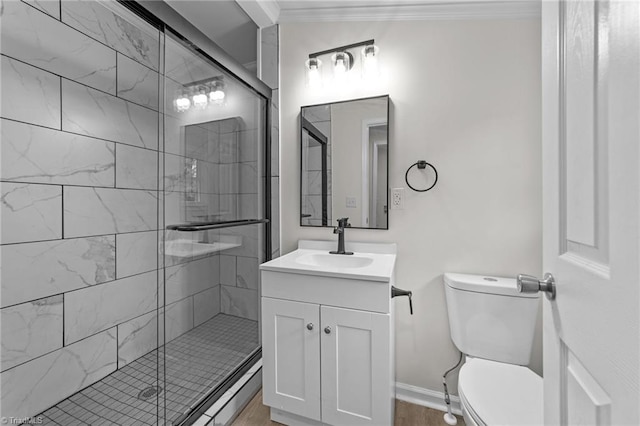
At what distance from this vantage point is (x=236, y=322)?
71.9 inches

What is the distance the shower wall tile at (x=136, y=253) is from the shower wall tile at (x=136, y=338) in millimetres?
315

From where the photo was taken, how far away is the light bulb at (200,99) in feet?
4.83

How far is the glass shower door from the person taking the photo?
1.39 m

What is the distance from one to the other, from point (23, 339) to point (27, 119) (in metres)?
1.04

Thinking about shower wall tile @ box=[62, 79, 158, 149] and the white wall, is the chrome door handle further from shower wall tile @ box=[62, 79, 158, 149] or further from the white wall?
shower wall tile @ box=[62, 79, 158, 149]

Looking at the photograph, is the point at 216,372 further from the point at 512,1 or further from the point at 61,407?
the point at 512,1

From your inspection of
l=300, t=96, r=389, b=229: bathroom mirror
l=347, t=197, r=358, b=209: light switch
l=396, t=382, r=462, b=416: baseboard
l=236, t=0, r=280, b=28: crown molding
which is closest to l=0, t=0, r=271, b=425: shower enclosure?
l=300, t=96, r=389, b=229: bathroom mirror

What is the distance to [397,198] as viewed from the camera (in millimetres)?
1680

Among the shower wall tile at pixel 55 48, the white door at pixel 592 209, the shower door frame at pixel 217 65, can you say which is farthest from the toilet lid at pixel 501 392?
the shower wall tile at pixel 55 48

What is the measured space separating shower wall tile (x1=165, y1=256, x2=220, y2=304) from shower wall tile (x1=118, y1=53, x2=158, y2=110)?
1035mm

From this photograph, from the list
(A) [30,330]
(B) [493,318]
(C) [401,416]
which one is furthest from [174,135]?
(C) [401,416]

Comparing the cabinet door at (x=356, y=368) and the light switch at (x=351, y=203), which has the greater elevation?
the light switch at (x=351, y=203)

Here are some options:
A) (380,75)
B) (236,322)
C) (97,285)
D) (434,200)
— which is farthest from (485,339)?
(97,285)

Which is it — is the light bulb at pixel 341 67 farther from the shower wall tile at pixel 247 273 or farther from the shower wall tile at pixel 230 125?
the shower wall tile at pixel 247 273
